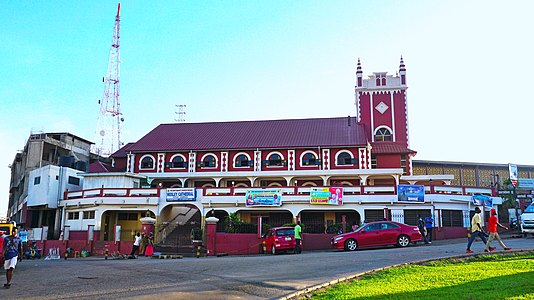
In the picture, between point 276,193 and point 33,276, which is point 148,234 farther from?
point 33,276

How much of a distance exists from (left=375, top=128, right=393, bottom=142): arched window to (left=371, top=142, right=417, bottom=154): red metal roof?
0.90 meters

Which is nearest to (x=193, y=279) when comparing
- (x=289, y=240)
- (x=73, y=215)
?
(x=289, y=240)

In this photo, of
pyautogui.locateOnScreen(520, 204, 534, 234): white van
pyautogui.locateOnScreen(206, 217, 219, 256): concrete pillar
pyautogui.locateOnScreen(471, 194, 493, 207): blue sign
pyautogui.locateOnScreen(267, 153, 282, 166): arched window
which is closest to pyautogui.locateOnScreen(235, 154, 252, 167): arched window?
pyautogui.locateOnScreen(267, 153, 282, 166): arched window

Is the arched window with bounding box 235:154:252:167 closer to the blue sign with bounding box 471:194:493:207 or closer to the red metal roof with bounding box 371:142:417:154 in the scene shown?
the red metal roof with bounding box 371:142:417:154

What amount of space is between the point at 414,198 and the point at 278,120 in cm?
1948

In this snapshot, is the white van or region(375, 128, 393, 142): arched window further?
region(375, 128, 393, 142): arched window

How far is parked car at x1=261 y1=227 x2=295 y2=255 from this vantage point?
77.0ft

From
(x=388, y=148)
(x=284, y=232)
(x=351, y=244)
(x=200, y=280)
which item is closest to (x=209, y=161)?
(x=388, y=148)

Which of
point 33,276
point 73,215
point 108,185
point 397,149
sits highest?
point 397,149

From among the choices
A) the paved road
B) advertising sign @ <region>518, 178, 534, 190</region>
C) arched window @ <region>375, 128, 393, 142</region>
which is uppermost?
arched window @ <region>375, 128, 393, 142</region>

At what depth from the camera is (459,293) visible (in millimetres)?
8969

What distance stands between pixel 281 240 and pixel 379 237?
15.4 feet

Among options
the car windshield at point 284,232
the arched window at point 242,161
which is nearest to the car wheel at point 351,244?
the car windshield at point 284,232

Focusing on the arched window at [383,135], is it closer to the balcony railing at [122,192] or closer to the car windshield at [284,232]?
the balcony railing at [122,192]
